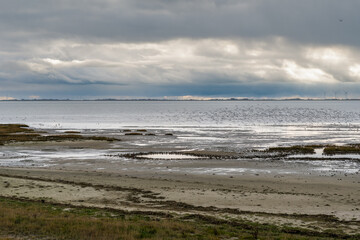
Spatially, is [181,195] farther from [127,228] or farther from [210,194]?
[127,228]

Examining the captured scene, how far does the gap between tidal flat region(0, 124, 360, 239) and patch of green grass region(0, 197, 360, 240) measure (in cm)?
4

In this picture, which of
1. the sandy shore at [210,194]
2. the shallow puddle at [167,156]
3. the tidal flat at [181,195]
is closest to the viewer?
the tidal flat at [181,195]

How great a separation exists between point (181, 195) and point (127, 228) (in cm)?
973

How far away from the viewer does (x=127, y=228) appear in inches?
626

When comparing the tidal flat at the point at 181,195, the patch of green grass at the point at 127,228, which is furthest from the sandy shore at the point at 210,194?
the patch of green grass at the point at 127,228

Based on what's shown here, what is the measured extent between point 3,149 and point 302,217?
45159 mm

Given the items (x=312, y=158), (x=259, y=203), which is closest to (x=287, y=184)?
(x=259, y=203)

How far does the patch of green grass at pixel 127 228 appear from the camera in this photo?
15.1 m

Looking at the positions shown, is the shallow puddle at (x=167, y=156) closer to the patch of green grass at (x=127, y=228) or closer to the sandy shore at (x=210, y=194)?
the sandy shore at (x=210, y=194)

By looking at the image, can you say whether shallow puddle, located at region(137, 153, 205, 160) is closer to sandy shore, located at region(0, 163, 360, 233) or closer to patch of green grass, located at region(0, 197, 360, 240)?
sandy shore, located at region(0, 163, 360, 233)

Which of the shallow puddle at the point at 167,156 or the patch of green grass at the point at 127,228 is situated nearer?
the patch of green grass at the point at 127,228

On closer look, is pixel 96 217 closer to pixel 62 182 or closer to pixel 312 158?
pixel 62 182

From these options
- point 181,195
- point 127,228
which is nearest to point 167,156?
point 181,195

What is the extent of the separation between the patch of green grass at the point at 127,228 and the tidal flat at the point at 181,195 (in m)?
0.04
